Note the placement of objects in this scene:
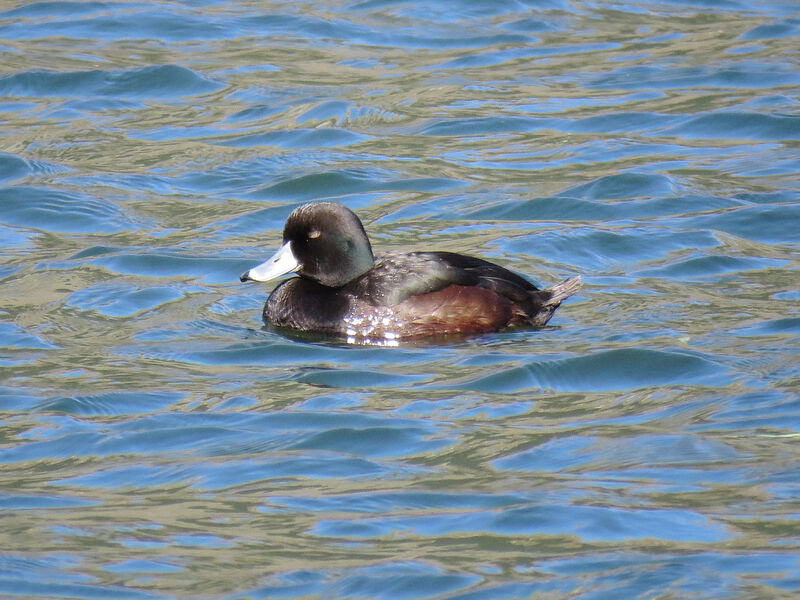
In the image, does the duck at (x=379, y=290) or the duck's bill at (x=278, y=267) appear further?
the duck's bill at (x=278, y=267)

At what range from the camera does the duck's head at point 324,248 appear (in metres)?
7.65

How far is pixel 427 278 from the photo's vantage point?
7430mm

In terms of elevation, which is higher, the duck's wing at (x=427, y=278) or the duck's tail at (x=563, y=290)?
the duck's wing at (x=427, y=278)

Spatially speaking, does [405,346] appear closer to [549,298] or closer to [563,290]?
[549,298]

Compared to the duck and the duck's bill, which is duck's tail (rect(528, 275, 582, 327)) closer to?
the duck

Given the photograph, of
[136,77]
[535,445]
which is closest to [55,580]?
[535,445]

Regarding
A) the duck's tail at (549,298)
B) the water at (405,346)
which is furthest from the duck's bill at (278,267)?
the duck's tail at (549,298)

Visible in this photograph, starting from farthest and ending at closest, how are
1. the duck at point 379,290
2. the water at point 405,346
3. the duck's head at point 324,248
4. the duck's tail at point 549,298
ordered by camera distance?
the duck's head at point 324,248
the duck's tail at point 549,298
the duck at point 379,290
the water at point 405,346

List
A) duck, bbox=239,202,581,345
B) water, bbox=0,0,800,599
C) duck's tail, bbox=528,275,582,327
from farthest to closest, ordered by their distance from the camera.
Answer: duck's tail, bbox=528,275,582,327 < duck, bbox=239,202,581,345 < water, bbox=0,0,800,599

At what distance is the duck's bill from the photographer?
773 cm

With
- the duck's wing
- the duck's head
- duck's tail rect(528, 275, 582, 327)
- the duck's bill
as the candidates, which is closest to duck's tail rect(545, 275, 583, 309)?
duck's tail rect(528, 275, 582, 327)

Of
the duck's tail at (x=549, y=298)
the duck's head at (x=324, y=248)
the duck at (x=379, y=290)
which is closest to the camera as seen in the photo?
the duck at (x=379, y=290)

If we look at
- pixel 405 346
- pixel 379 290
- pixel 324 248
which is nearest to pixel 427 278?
pixel 379 290

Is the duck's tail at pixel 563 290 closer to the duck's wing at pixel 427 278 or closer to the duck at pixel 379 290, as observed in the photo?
the duck at pixel 379 290
